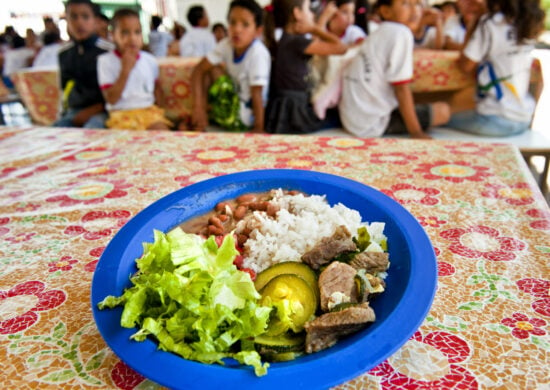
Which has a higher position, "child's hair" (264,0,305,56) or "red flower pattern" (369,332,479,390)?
"child's hair" (264,0,305,56)

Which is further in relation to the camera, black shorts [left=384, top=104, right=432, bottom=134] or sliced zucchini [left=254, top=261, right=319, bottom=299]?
black shorts [left=384, top=104, right=432, bottom=134]

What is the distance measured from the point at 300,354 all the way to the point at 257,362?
0.07 m

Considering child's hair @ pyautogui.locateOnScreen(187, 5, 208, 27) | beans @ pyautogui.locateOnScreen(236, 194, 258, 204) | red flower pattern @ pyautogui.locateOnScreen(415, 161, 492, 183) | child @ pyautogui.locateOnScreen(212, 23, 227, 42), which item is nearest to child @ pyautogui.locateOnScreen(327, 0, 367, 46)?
red flower pattern @ pyautogui.locateOnScreen(415, 161, 492, 183)

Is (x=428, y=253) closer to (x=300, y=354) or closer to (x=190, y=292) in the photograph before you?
(x=300, y=354)

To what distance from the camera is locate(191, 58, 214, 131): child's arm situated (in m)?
2.83

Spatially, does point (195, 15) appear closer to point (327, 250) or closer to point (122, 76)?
point (122, 76)

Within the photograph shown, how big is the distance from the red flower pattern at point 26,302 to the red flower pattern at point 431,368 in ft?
1.85

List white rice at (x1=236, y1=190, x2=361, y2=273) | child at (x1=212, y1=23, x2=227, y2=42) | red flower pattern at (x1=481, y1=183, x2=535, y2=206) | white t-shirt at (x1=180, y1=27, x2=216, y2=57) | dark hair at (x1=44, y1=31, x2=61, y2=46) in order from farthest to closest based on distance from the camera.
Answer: child at (x1=212, y1=23, x2=227, y2=42) → dark hair at (x1=44, y1=31, x2=61, y2=46) → white t-shirt at (x1=180, y1=27, x2=216, y2=57) → red flower pattern at (x1=481, y1=183, x2=535, y2=206) → white rice at (x1=236, y1=190, x2=361, y2=273)

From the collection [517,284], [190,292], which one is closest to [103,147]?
[190,292]

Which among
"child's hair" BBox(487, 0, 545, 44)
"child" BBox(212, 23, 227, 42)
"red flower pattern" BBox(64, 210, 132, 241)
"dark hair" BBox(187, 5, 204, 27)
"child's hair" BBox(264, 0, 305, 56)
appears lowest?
"red flower pattern" BBox(64, 210, 132, 241)

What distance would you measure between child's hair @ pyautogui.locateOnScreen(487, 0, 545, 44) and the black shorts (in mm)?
623

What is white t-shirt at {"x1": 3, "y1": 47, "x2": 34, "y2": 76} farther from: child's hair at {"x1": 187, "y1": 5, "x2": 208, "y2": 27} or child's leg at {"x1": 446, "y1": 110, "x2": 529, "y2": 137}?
child's leg at {"x1": 446, "y1": 110, "x2": 529, "y2": 137}

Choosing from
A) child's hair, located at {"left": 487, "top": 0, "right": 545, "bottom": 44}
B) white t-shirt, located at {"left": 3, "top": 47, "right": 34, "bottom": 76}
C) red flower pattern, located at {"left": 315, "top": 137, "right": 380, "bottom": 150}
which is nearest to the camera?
red flower pattern, located at {"left": 315, "top": 137, "right": 380, "bottom": 150}

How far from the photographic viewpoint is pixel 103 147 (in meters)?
1.56
